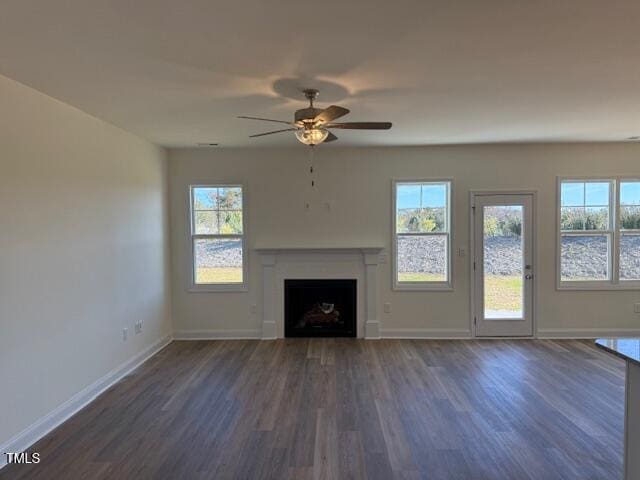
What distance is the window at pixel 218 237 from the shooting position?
5.13m

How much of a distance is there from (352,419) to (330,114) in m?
2.37

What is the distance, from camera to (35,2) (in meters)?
1.67

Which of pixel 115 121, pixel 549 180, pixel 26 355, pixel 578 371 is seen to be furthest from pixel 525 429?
pixel 115 121

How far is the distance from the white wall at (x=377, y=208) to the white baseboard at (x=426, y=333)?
0.8 inches

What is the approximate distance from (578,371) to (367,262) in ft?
8.66

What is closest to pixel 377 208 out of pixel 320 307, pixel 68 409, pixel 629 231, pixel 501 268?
pixel 320 307

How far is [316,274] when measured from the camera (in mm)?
5078

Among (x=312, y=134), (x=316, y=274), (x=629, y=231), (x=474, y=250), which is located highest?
(x=312, y=134)

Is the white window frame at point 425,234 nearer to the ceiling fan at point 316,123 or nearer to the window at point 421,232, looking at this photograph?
the window at point 421,232

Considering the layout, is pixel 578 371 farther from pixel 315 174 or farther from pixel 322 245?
pixel 315 174

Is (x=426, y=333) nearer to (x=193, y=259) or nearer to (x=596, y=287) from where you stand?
(x=596, y=287)

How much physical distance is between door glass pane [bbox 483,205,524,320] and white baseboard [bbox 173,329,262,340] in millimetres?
3315

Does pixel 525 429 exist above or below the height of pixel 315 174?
below

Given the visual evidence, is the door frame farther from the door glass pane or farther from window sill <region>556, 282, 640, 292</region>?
window sill <region>556, 282, 640, 292</region>
